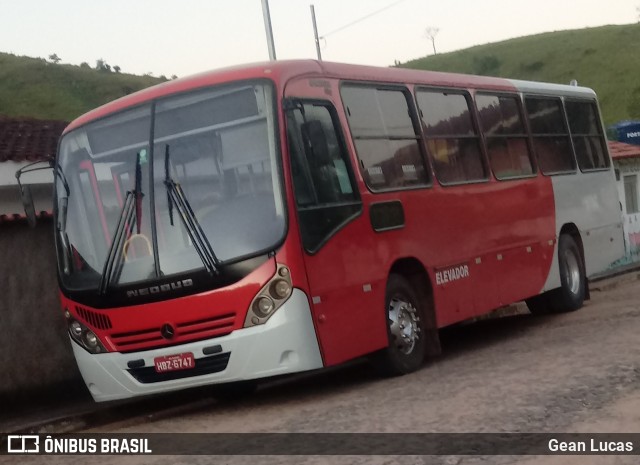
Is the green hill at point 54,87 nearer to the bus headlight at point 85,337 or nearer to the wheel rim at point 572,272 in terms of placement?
the wheel rim at point 572,272

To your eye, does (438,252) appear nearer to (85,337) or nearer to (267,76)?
(267,76)

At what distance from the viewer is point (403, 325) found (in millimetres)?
11047

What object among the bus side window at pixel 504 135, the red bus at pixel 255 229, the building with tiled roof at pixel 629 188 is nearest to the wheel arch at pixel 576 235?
the bus side window at pixel 504 135

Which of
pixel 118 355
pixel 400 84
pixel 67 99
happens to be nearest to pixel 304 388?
pixel 118 355

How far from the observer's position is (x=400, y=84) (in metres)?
12.0

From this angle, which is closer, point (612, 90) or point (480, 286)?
point (480, 286)

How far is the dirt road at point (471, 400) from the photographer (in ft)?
24.6

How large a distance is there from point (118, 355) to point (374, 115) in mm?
3520

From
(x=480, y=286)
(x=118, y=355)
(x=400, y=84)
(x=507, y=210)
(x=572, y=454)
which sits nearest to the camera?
(x=572, y=454)

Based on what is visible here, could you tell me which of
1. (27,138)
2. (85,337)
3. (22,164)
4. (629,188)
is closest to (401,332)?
(85,337)

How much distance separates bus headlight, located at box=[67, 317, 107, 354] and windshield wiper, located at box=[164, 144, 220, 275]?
1413 millimetres

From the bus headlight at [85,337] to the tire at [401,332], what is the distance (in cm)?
261

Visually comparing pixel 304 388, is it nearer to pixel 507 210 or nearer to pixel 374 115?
pixel 374 115

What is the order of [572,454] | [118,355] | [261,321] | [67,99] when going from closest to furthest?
[572,454] → [261,321] → [118,355] → [67,99]
